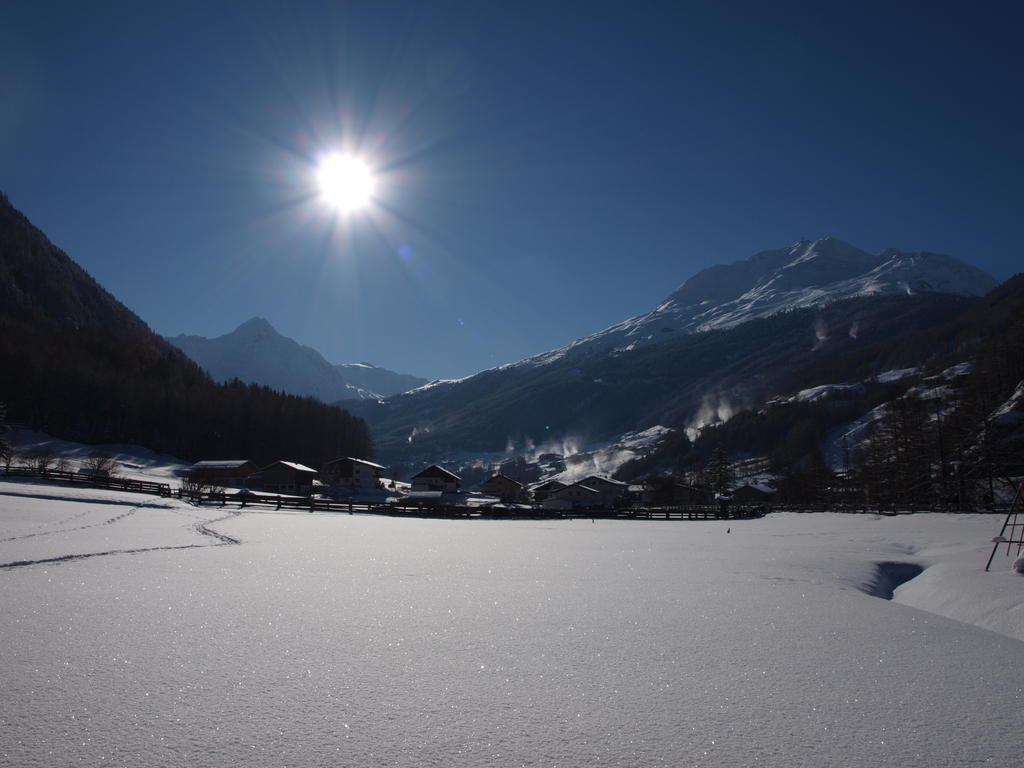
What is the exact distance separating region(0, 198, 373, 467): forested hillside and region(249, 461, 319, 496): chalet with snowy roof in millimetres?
Result: 18656

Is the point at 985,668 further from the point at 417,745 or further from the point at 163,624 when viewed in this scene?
the point at 163,624

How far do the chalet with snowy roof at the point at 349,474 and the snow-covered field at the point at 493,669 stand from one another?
94806 millimetres

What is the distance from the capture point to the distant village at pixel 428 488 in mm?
91250

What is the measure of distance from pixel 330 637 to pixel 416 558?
10.3 metres

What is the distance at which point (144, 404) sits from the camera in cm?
10312

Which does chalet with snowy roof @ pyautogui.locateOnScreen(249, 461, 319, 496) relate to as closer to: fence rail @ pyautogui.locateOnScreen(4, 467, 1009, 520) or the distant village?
the distant village

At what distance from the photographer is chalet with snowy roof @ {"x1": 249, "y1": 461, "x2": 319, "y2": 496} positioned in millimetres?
93625

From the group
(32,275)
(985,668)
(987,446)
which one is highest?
(32,275)

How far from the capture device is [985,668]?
279 inches

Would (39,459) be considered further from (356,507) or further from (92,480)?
(356,507)

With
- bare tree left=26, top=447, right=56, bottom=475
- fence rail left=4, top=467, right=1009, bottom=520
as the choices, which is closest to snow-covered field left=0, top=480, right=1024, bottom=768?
fence rail left=4, top=467, right=1009, bottom=520

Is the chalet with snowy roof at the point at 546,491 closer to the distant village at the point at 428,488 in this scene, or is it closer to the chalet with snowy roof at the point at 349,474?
the distant village at the point at 428,488

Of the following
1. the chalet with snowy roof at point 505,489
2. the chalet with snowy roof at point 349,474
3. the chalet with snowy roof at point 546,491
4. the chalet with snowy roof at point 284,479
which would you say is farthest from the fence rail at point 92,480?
the chalet with snowy roof at point 546,491

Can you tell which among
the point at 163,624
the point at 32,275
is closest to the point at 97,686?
Answer: the point at 163,624
